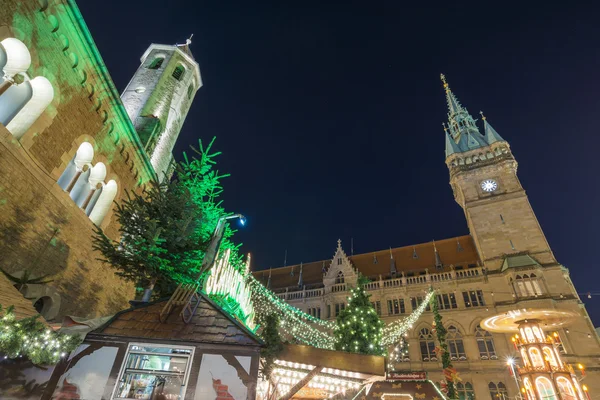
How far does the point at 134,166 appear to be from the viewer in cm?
1520

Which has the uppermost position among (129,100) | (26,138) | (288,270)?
(129,100)

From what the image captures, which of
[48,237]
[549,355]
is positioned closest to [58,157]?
[48,237]

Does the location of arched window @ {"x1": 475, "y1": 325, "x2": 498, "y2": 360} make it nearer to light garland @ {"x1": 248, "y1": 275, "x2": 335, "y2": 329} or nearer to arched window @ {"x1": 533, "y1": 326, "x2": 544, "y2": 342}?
arched window @ {"x1": 533, "y1": 326, "x2": 544, "y2": 342}

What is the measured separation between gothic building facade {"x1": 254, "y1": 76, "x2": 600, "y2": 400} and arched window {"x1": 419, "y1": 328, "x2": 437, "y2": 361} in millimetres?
89

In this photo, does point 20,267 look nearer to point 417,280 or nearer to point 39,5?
point 39,5

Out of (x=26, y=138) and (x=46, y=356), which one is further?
(x=26, y=138)

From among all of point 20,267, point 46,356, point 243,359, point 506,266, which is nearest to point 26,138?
point 20,267

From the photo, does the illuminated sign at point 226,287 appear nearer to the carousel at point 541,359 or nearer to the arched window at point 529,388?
the carousel at point 541,359

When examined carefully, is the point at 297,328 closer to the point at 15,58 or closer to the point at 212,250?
the point at 212,250

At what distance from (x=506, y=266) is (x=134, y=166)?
3299 cm

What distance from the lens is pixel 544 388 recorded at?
50.3ft

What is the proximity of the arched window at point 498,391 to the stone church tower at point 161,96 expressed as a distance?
1302 inches

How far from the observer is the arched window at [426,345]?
28.3 metres

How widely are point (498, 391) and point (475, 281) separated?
374 inches
